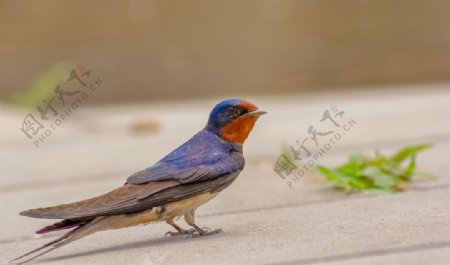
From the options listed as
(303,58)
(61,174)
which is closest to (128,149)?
(61,174)

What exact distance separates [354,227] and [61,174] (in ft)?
9.37

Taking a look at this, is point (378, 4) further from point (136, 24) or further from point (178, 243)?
point (178, 243)

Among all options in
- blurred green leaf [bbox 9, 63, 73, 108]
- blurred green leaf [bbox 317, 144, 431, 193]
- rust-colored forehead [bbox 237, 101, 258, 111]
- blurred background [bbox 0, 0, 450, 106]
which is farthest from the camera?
blurred background [bbox 0, 0, 450, 106]

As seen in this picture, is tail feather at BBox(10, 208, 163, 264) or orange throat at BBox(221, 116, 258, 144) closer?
tail feather at BBox(10, 208, 163, 264)

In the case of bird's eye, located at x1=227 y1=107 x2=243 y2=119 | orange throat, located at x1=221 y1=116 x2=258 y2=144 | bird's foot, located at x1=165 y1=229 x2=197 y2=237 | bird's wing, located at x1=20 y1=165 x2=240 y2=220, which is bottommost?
bird's foot, located at x1=165 y1=229 x2=197 y2=237

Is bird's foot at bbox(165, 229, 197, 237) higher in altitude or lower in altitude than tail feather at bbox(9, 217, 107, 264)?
lower

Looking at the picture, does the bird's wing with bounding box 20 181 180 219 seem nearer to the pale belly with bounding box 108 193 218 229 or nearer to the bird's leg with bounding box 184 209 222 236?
the pale belly with bounding box 108 193 218 229

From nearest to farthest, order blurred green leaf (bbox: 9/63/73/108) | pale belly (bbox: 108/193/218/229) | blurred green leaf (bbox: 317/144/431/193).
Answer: pale belly (bbox: 108/193/218/229) < blurred green leaf (bbox: 317/144/431/193) < blurred green leaf (bbox: 9/63/73/108)

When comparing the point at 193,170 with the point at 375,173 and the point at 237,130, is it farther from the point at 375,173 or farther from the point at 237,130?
the point at 375,173

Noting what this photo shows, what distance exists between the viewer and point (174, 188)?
13.0 ft

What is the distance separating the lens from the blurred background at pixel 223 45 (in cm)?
971

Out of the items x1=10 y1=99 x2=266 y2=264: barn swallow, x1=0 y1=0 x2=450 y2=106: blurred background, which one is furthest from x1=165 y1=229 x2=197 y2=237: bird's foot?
x1=0 y1=0 x2=450 y2=106: blurred background

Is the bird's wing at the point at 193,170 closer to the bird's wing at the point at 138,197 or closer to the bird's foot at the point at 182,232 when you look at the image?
the bird's wing at the point at 138,197

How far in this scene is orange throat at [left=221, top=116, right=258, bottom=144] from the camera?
416cm
